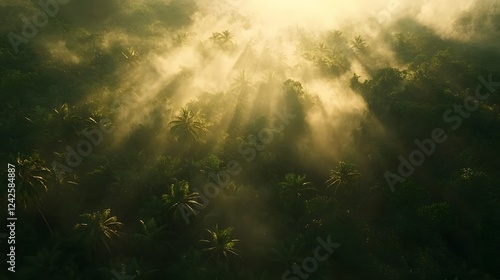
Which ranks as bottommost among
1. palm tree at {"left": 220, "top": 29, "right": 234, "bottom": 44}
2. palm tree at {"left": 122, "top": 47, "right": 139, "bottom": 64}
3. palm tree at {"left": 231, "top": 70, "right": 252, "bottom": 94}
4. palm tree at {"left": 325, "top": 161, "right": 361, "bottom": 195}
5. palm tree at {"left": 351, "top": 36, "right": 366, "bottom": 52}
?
palm tree at {"left": 325, "top": 161, "right": 361, "bottom": 195}

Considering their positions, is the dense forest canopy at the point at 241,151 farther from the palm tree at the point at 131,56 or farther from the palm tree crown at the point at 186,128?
the palm tree at the point at 131,56

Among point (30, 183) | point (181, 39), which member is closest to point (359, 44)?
point (181, 39)

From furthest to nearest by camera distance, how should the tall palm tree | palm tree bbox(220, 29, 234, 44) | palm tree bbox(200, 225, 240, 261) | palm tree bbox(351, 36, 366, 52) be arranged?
palm tree bbox(351, 36, 366, 52) < palm tree bbox(220, 29, 234, 44) < the tall palm tree < palm tree bbox(200, 225, 240, 261)

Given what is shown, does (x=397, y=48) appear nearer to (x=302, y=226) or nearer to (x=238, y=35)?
(x=238, y=35)

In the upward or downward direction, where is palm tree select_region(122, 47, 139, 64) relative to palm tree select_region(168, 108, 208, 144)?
upward

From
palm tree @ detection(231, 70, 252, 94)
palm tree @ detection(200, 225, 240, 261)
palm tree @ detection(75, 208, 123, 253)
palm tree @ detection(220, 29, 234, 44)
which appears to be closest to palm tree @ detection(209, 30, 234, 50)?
palm tree @ detection(220, 29, 234, 44)

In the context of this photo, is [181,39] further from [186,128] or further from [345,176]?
[345,176]

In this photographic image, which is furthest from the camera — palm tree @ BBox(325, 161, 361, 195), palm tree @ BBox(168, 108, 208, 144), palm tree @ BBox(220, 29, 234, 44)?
palm tree @ BBox(220, 29, 234, 44)

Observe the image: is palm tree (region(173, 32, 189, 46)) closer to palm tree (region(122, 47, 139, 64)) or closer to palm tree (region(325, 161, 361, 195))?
palm tree (region(122, 47, 139, 64))

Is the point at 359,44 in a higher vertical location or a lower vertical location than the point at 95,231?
higher
